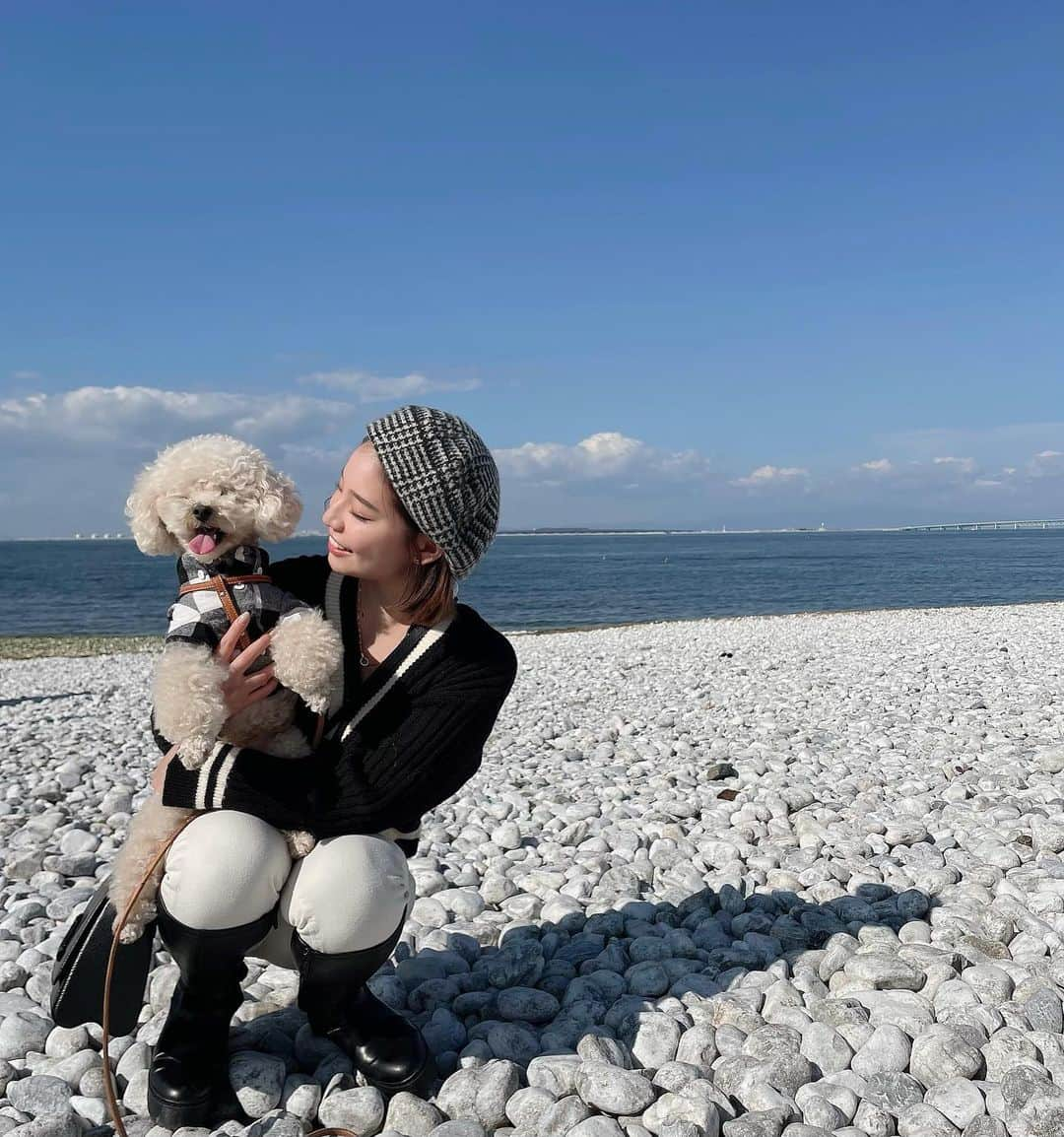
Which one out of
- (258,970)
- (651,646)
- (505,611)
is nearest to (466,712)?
(258,970)

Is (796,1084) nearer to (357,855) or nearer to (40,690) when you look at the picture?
(357,855)

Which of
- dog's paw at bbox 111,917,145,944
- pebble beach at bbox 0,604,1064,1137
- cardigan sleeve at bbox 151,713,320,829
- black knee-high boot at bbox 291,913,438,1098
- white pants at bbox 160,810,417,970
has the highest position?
cardigan sleeve at bbox 151,713,320,829

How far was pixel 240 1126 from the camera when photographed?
246cm

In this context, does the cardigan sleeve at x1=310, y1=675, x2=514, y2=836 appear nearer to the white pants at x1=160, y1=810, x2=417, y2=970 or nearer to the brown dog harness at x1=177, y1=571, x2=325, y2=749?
the white pants at x1=160, y1=810, x2=417, y2=970

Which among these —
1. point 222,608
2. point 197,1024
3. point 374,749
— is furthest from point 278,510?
point 197,1024

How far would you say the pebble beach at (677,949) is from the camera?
2475 mm

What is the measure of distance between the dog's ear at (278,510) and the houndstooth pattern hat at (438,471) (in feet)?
0.89


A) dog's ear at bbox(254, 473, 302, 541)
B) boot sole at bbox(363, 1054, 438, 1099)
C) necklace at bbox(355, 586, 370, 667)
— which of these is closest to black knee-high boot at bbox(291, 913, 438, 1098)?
boot sole at bbox(363, 1054, 438, 1099)

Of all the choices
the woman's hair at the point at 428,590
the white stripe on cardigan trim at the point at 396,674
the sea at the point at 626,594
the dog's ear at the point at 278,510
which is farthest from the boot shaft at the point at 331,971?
the sea at the point at 626,594

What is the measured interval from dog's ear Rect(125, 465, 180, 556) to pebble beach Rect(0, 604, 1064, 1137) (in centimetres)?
143

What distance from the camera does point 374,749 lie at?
2.52 m

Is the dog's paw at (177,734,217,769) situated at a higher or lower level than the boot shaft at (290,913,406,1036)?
higher

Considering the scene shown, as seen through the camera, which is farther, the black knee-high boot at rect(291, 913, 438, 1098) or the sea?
the sea

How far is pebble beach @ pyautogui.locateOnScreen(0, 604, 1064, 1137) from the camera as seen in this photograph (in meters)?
2.47
